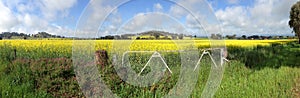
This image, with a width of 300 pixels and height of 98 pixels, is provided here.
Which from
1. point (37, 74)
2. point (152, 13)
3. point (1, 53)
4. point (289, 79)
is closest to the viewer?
point (152, 13)

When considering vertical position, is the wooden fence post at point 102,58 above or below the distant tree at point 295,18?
below

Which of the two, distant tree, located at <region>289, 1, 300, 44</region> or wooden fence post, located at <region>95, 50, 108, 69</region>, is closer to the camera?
wooden fence post, located at <region>95, 50, 108, 69</region>

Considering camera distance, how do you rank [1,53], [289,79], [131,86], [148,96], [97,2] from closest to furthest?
[97,2], [148,96], [131,86], [289,79], [1,53]

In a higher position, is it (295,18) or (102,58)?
(295,18)

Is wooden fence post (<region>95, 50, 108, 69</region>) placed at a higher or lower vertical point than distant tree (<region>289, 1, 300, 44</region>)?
lower

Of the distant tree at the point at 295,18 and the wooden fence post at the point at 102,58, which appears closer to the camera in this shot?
the wooden fence post at the point at 102,58

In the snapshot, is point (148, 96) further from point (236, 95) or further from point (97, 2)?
point (97, 2)

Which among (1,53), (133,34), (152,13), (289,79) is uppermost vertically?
(152,13)

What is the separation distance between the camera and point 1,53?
8570 millimetres

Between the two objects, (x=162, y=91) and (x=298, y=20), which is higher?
(x=298, y=20)

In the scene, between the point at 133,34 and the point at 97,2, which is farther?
the point at 133,34

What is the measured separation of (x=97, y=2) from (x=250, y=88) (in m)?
4.08

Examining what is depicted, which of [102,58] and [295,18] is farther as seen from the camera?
[295,18]

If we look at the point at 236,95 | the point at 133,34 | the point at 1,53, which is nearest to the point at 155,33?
the point at 133,34
